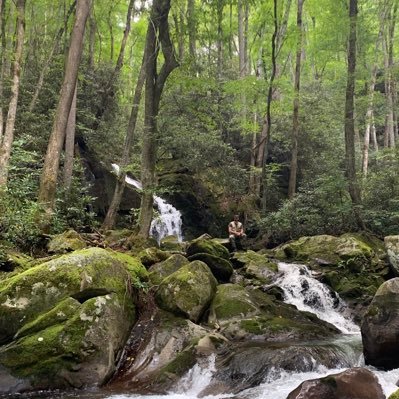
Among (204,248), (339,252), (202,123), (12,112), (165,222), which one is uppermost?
(202,123)

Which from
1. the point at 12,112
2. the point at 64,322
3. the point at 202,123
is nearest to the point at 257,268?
the point at 64,322

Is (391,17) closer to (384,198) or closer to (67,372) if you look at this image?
(384,198)

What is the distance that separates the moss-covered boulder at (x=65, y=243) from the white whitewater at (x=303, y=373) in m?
4.46

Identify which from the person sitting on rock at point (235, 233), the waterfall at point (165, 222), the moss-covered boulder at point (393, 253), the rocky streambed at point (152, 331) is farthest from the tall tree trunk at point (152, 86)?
the moss-covered boulder at point (393, 253)

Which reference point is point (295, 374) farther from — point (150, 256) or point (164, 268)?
point (150, 256)

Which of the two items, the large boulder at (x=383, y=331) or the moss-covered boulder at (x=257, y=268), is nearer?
the large boulder at (x=383, y=331)

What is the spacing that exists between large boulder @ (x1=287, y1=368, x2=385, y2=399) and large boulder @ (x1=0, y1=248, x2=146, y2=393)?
9.76 feet

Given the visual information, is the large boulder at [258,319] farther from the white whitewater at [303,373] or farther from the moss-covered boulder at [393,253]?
the moss-covered boulder at [393,253]

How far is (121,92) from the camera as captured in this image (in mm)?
21969

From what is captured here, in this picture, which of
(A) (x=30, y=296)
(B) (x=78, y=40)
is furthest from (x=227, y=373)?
(B) (x=78, y=40)

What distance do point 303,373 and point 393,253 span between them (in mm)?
6134

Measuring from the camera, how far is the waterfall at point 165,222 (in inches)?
689

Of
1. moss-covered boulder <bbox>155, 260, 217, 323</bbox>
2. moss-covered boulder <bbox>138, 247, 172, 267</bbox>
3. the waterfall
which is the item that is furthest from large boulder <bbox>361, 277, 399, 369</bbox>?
the waterfall

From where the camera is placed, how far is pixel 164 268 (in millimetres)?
9539
